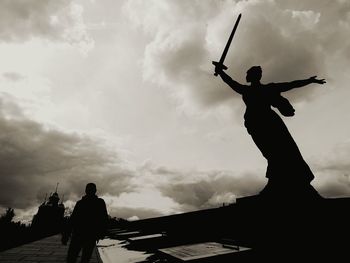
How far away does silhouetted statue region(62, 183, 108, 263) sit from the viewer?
15.3 feet

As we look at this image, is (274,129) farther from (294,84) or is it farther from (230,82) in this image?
(230,82)

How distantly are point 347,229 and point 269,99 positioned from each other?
6.77 feet

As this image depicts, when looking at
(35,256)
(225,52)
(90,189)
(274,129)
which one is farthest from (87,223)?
(35,256)

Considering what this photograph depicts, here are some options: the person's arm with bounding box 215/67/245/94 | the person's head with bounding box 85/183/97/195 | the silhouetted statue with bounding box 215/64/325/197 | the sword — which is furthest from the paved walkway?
the sword

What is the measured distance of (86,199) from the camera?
4738 millimetres

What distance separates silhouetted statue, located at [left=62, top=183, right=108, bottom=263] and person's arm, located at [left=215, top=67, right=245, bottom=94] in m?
2.80

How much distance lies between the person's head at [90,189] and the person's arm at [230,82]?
2804 millimetres

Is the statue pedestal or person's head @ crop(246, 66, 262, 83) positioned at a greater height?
person's head @ crop(246, 66, 262, 83)

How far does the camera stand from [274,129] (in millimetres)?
4117

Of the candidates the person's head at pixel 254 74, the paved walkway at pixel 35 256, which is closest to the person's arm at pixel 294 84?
the person's head at pixel 254 74

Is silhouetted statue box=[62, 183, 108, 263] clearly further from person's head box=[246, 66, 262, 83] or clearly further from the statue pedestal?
person's head box=[246, 66, 262, 83]

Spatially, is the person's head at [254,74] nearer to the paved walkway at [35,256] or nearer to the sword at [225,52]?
the sword at [225,52]

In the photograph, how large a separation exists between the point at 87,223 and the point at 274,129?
3.29 meters

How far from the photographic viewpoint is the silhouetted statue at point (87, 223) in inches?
183
